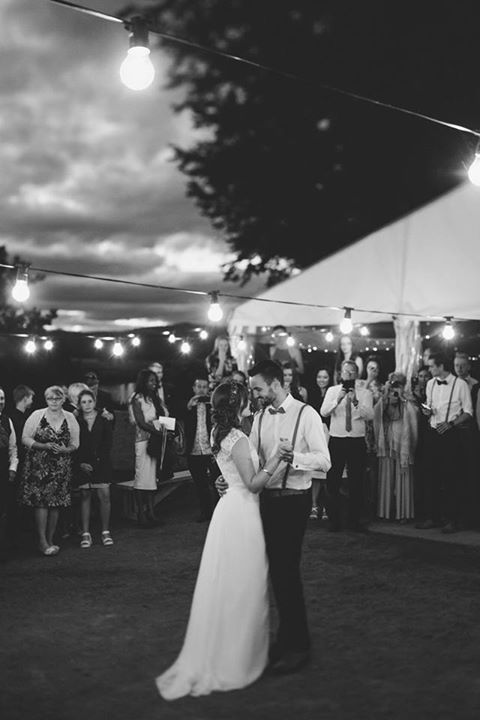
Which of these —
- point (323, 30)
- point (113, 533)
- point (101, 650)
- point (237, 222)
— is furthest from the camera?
point (237, 222)

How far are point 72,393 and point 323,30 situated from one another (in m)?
14.9

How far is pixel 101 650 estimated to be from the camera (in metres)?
4.68

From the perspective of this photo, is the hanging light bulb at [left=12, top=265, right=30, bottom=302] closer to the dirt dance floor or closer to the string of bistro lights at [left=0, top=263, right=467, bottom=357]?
the string of bistro lights at [left=0, top=263, right=467, bottom=357]

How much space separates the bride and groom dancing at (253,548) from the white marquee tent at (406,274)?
19.5ft

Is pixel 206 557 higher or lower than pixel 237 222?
lower

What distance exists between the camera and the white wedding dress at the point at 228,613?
159 inches

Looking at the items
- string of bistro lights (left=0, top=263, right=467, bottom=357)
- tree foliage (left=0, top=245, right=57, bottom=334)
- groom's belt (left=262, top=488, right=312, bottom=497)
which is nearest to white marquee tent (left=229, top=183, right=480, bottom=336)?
string of bistro lights (left=0, top=263, right=467, bottom=357)

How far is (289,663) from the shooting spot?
425 centimetres

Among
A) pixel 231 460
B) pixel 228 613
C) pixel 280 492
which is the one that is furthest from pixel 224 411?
pixel 228 613

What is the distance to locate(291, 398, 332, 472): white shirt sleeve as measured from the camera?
14.3ft

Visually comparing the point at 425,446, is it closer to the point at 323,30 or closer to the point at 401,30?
the point at 401,30

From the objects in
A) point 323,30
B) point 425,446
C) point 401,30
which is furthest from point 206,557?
point 323,30

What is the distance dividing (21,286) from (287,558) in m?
5.07

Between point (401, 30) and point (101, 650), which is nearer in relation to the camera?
point (101, 650)
